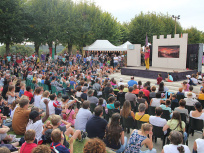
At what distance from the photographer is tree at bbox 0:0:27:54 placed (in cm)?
2087

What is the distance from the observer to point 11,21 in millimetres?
21141

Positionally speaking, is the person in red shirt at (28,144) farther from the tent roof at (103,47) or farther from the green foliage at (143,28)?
the green foliage at (143,28)

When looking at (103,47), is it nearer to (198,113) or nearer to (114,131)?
(198,113)

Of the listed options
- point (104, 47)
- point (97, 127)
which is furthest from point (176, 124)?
point (104, 47)

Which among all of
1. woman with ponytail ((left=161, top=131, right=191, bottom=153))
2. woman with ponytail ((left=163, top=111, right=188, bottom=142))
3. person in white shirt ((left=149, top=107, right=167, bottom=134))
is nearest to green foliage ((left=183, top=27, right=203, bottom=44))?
person in white shirt ((left=149, top=107, right=167, bottom=134))

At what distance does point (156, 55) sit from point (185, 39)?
333cm

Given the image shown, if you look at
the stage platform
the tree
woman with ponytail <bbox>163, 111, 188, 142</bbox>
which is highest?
the tree

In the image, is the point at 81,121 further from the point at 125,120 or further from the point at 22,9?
the point at 22,9

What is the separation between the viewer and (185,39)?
53.9 ft

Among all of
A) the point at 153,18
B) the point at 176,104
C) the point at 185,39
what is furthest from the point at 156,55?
the point at 153,18

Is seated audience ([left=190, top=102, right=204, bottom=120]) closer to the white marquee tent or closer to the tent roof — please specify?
the white marquee tent

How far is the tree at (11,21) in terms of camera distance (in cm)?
2087

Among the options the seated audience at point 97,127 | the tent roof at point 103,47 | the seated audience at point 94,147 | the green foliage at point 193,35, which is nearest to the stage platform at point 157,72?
the tent roof at point 103,47

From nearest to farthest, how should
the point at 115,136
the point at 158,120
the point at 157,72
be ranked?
the point at 115,136, the point at 158,120, the point at 157,72
